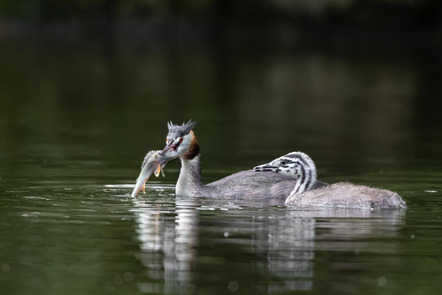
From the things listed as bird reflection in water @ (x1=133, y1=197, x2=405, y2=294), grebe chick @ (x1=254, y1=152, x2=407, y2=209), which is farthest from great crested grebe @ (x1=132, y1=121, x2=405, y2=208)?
bird reflection in water @ (x1=133, y1=197, x2=405, y2=294)

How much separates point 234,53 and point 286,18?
4.39 m

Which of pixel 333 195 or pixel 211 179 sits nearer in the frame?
pixel 333 195

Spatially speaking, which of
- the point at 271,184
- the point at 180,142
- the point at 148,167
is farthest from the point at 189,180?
the point at 271,184

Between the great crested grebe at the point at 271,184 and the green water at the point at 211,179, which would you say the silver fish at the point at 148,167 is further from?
the green water at the point at 211,179

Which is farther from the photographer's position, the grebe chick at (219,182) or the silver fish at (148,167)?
the grebe chick at (219,182)

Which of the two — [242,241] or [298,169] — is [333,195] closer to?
[298,169]

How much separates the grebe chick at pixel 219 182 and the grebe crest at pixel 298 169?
0.23 meters

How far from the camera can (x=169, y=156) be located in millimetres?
16188

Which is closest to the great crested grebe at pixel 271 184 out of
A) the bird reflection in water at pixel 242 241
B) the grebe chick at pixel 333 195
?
the grebe chick at pixel 333 195

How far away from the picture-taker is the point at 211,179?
18109 millimetres

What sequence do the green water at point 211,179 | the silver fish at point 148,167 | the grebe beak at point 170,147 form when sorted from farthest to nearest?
the grebe beak at point 170,147, the silver fish at point 148,167, the green water at point 211,179

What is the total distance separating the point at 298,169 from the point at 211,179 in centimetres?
273

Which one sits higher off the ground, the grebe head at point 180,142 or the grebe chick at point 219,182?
the grebe head at point 180,142

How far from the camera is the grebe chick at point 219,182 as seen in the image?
52.4 ft
